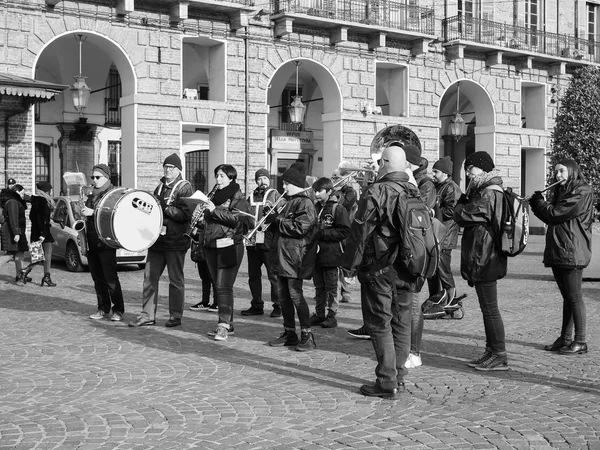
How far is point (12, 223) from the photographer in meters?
13.5

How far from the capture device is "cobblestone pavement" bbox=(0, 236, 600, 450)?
5.11m

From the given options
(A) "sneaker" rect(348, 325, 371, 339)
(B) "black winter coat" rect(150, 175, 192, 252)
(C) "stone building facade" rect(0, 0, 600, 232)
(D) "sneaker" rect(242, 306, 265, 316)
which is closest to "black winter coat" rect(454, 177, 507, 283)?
(A) "sneaker" rect(348, 325, 371, 339)

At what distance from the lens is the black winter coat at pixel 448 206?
9.96 meters

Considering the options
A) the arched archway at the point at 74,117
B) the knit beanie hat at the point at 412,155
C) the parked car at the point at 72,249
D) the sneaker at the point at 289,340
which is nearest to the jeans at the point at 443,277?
the sneaker at the point at 289,340

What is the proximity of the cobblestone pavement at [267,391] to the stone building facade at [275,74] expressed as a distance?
1218cm

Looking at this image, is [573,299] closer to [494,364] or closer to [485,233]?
[494,364]

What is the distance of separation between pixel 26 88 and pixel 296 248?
454 inches

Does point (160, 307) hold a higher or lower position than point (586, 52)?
lower

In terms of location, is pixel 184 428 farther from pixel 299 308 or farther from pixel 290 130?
→ pixel 290 130

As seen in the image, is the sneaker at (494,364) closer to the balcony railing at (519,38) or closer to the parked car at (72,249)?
the parked car at (72,249)

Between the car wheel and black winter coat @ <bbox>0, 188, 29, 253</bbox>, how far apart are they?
2213 millimetres

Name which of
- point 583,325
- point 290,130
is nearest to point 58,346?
point 583,325

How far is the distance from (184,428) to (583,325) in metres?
4.24

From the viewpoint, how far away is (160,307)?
11016mm
